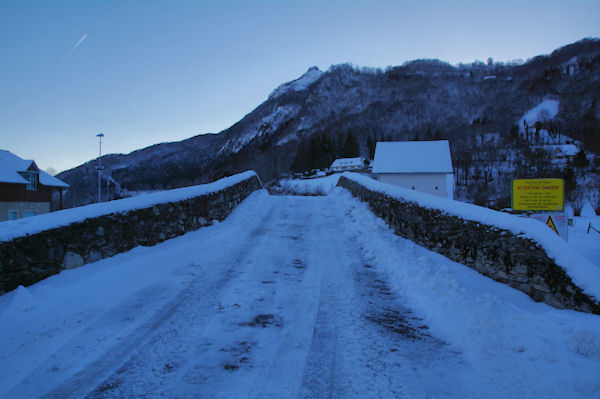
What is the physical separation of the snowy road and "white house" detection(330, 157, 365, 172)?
68192 millimetres

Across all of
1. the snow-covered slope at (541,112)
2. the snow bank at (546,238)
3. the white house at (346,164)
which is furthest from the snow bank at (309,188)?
the snow-covered slope at (541,112)

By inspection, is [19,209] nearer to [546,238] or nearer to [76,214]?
[76,214]

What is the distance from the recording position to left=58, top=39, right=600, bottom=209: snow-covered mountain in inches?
3880

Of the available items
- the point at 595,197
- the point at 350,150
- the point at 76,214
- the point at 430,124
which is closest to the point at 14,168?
the point at 76,214

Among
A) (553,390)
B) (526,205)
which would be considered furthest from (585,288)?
(526,205)

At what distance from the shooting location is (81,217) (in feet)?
18.6

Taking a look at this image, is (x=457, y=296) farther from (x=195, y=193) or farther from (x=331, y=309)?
(x=195, y=193)

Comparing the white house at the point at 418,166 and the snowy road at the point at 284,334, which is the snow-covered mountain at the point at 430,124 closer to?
the white house at the point at 418,166

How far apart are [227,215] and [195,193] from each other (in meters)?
2.27

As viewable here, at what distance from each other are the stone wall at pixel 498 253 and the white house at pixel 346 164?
66219mm

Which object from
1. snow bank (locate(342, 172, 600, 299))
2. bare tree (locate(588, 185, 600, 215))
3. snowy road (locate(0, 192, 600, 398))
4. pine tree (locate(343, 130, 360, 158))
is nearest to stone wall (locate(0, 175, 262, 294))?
snowy road (locate(0, 192, 600, 398))

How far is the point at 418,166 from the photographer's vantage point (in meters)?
36.1

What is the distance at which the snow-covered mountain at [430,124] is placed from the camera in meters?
98.6

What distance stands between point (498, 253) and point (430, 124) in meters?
135
